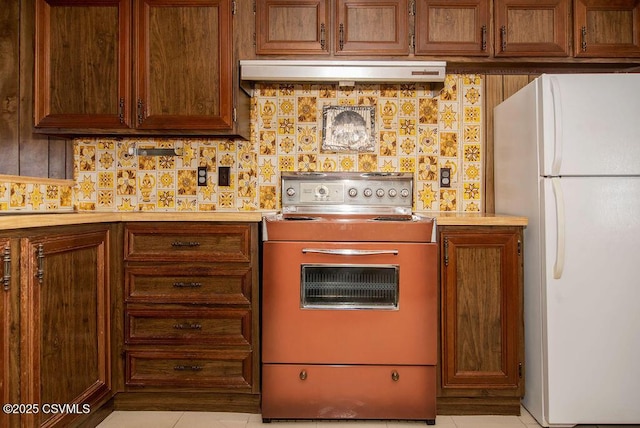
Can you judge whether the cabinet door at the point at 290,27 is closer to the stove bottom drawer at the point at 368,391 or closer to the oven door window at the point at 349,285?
the oven door window at the point at 349,285

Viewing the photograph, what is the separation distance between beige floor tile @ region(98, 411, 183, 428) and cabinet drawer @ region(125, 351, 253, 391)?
0.47 feet

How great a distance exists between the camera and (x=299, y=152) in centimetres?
270

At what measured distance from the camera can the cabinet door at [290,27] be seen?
2402 millimetres

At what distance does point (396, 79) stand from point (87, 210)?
189 centimetres

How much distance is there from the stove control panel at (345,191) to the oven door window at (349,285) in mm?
618

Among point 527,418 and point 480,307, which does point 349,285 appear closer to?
point 480,307

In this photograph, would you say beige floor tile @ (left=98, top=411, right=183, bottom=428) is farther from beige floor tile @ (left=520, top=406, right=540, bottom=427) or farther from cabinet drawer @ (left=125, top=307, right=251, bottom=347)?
beige floor tile @ (left=520, top=406, right=540, bottom=427)

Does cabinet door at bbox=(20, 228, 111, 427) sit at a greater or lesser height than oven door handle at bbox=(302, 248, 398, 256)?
lesser

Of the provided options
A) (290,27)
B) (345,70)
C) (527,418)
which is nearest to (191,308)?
(345,70)

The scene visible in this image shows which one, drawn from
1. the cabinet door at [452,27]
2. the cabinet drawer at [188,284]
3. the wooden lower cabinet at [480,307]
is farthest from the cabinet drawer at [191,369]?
the cabinet door at [452,27]

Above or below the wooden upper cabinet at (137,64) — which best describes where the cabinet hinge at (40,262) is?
below

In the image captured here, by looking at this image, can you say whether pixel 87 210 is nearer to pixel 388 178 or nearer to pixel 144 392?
pixel 144 392

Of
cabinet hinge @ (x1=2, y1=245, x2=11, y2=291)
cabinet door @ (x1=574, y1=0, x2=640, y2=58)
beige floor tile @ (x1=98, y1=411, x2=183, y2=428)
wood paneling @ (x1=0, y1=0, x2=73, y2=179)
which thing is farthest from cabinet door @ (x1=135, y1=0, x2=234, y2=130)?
cabinet door @ (x1=574, y1=0, x2=640, y2=58)

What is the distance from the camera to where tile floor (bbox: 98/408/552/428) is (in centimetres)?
204
